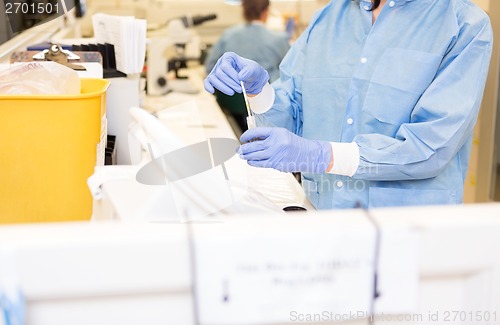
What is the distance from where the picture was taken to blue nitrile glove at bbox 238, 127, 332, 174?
126 centimetres

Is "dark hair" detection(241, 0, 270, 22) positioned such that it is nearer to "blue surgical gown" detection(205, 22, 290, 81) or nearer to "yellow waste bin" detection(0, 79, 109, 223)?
"blue surgical gown" detection(205, 22, 290, 81)

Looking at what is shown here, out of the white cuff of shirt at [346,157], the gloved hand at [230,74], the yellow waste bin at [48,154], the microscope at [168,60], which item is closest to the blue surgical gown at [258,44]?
the microscope at [168,60]

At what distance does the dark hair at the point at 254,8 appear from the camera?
403cm

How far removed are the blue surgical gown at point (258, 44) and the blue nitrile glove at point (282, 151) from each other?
2694 mm

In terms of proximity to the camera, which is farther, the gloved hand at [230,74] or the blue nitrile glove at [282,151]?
the gloved hand at [230,74]

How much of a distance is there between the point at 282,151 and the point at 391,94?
32 centimetres

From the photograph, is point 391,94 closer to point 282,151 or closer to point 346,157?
point 346,157

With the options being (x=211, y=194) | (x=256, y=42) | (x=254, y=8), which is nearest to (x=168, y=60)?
(x=256, y=42)

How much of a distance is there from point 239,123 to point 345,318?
3705 millimetres

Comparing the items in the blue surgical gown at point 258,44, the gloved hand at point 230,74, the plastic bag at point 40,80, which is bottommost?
the blue surgical gown at point 258,44

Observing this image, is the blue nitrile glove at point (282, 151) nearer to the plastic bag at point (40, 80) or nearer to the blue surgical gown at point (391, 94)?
the blue surgical gown at point (391, 94)

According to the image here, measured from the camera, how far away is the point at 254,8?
405cm

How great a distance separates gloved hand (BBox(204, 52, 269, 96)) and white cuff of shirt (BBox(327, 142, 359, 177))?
28 centimetres

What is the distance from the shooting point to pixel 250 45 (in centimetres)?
401
